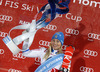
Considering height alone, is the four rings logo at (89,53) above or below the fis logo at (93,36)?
below

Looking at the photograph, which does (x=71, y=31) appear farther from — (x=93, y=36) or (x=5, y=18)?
(x=5, y=18)

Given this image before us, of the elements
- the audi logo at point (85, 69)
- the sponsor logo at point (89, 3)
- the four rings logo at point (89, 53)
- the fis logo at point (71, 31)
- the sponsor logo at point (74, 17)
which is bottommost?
the audi logo at point (85, 69)

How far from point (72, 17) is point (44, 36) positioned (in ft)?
1.73

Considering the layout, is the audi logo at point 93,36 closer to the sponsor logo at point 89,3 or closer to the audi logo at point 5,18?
the sponsor logo at point 89,3

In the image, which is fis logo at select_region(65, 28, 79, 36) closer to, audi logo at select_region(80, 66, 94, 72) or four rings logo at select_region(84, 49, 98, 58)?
four rings logo at select_region(84, 49, 98, 58)

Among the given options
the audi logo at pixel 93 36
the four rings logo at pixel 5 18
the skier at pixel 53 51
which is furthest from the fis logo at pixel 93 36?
the four rings logo at pixel 5 18

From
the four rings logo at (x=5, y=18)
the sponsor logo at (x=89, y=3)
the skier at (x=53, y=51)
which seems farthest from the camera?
the four rings logo at (x=5, y=18)

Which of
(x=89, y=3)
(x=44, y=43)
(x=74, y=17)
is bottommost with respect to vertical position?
(x=44, y=43)

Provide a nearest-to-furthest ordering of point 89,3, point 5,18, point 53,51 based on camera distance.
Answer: point 53,51
point 89,3
point 5,18

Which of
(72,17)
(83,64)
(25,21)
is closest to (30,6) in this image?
(25,21)

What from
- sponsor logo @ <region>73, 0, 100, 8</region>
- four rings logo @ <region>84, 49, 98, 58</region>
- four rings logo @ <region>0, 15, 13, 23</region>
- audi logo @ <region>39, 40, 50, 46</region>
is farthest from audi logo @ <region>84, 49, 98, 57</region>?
four rings logo @ <region>0, 15, 13, 23</region>

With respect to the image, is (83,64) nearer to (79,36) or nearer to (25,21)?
(79,36)

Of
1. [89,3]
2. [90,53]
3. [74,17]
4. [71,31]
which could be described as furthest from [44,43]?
[89,3]

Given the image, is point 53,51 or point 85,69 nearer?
point 53,51
